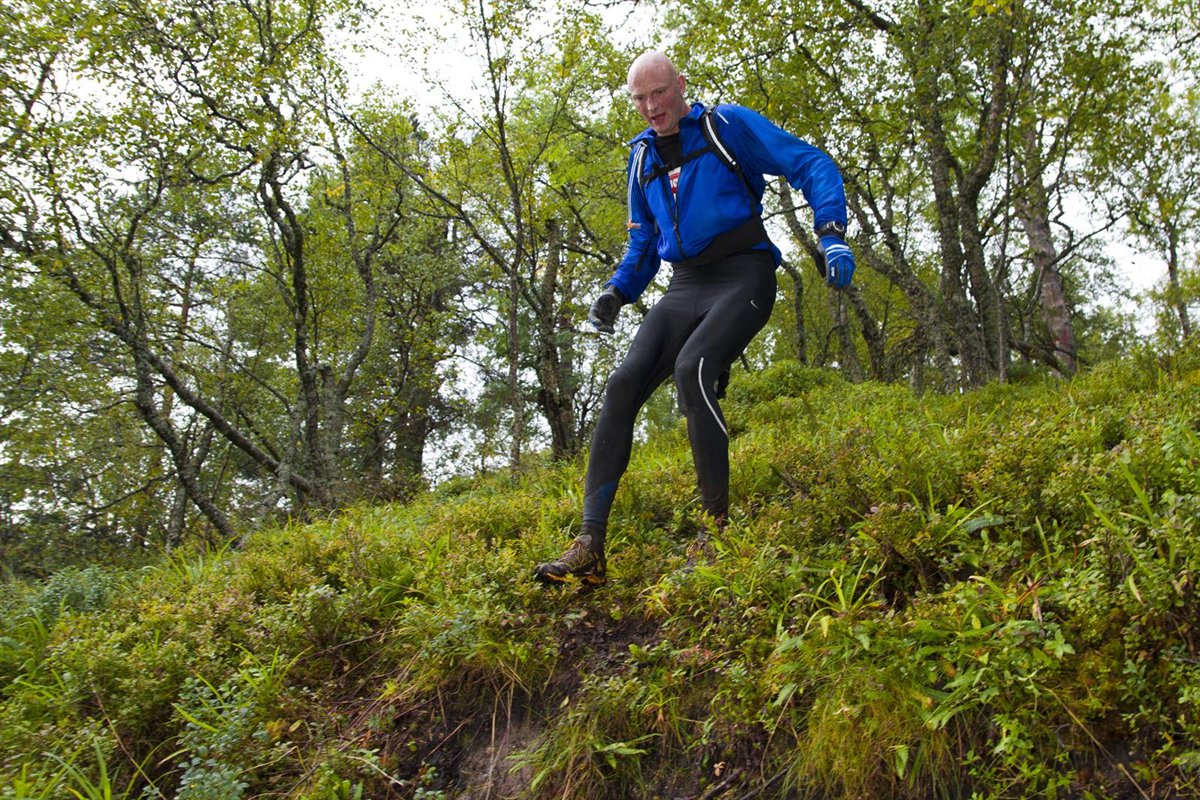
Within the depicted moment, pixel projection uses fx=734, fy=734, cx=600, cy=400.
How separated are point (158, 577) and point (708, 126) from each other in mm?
4552

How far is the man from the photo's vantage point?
3332 millimetres

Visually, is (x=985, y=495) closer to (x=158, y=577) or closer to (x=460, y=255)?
(x=158, y=577)

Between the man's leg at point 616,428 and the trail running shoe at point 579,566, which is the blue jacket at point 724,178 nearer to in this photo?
the man's leg at point 616,428

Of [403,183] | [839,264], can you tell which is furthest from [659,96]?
[403,183]

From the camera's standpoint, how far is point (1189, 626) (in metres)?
1.93

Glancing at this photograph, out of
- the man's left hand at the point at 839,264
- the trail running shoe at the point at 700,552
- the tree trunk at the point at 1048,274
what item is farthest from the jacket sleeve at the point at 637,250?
the tree trunk at the point at 1048,274

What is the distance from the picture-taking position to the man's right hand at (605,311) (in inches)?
147

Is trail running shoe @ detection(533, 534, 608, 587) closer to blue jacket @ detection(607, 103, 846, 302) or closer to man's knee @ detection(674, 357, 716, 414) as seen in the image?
man's knee @ detection(674, 357, 716, 414)

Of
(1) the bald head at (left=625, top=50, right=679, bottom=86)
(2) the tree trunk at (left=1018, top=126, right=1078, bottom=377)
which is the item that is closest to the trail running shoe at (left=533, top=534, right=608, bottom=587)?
(1) the bald head at (left=625, top=50, right=679, bottom=86)

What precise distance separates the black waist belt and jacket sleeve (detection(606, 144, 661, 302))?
382mm

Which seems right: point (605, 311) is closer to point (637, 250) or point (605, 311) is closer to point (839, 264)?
point (637, 250)

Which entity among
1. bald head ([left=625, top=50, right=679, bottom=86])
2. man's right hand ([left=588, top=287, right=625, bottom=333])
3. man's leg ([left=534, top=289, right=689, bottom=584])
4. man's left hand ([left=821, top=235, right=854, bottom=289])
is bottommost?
man's leg ([left=534, top=289, right=689, bottom=584])

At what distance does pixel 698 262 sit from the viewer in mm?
3641

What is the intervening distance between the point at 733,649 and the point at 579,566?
93 centimetres
